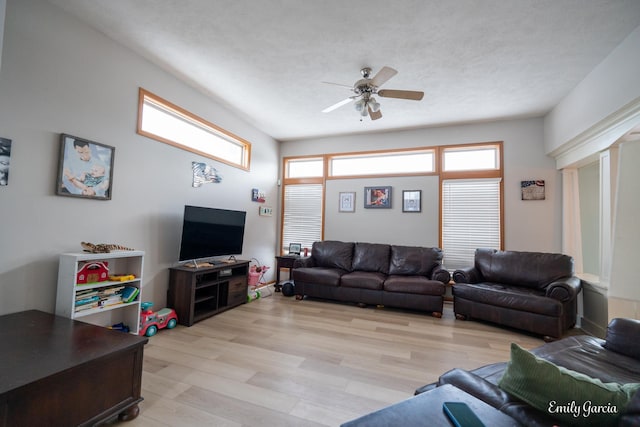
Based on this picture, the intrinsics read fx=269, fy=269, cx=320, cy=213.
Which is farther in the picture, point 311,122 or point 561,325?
point 311,122

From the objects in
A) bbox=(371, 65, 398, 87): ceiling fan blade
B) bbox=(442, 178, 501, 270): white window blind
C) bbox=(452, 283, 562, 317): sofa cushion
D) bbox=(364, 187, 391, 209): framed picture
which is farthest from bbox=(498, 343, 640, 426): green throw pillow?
bbox=(364, 187, 391, 209): framed picture

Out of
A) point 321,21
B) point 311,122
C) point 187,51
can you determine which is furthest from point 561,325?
point 187,51

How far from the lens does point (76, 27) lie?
2.56m

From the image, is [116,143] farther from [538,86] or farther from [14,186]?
[538,86]

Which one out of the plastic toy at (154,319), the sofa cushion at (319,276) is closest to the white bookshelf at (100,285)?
the plastic toy at (154,319)

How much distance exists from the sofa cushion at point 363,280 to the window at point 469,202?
4.77 feet

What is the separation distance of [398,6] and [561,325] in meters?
3.78

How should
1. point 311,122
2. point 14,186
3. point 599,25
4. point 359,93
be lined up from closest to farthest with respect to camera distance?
point 14,186 → point 599,25 → point 359,93 → point 311,122

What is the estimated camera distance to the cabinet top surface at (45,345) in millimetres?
1396

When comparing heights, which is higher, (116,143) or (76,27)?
(76,27)

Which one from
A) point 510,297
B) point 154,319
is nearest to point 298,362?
point 154,319

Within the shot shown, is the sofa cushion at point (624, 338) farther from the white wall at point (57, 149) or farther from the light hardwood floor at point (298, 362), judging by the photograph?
the white wall at point (57, 149)

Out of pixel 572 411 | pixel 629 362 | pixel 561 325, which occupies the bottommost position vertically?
pixel 561 325

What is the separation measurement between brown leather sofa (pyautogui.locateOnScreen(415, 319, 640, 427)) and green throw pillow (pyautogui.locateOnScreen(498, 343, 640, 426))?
0.7 inches
